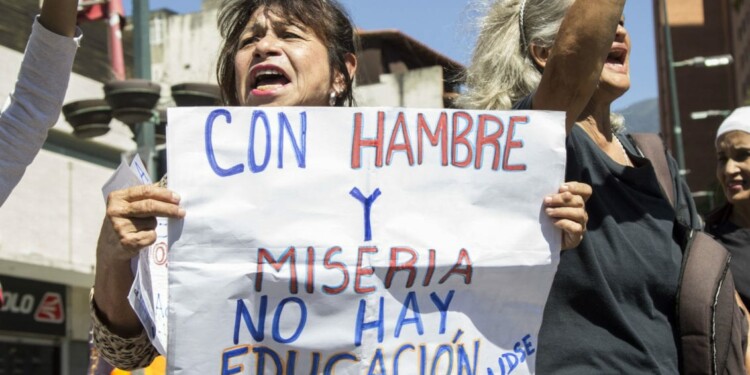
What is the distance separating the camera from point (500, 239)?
2.71m

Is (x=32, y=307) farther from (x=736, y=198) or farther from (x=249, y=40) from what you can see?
(x=249, y=40)

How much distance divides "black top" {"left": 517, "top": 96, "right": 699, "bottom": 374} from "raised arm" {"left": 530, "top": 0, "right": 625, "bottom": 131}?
248 millimetres

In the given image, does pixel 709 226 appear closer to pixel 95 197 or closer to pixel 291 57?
pixel 291 57

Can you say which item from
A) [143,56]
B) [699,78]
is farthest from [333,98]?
[699,78]

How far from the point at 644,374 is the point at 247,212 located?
1.04 metres

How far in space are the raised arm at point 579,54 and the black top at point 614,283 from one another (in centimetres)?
25

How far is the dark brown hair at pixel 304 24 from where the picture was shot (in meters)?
3.15

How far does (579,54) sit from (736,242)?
1977 mm

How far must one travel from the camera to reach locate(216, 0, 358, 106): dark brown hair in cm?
315

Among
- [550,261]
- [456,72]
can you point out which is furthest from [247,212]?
[456,72]

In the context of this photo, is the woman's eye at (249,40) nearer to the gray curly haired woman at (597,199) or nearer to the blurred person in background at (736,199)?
the gray curly haired woman at (597,199)

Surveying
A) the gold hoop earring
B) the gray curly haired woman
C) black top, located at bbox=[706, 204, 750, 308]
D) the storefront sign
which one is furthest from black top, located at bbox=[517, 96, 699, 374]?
the storefront sign

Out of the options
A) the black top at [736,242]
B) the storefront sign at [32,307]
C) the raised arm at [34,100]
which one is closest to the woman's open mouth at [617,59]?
the black top at [736,242]

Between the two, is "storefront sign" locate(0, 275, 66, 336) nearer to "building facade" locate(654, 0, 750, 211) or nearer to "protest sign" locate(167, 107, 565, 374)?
"protest sign" locate(167, 107, 565, 374)
